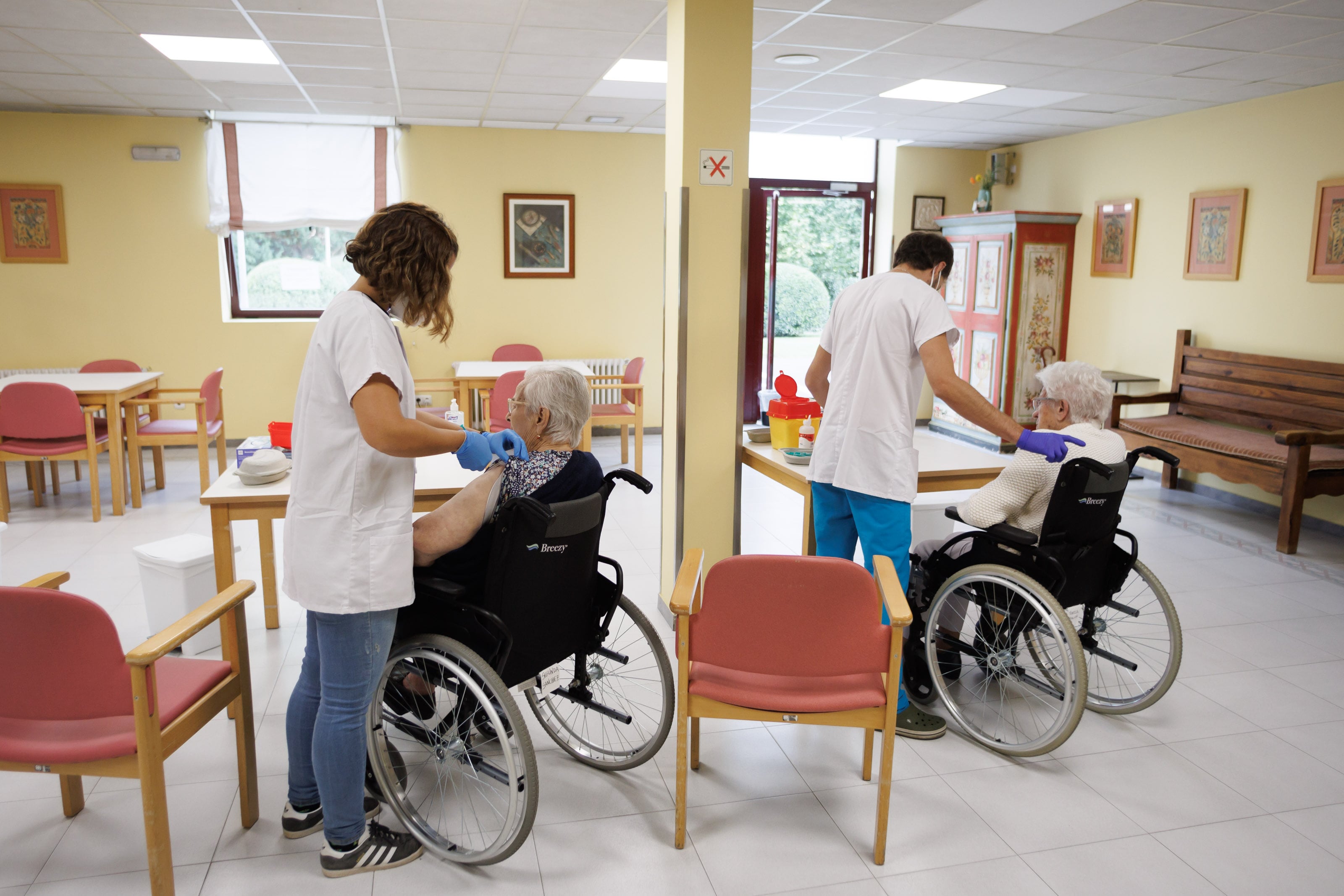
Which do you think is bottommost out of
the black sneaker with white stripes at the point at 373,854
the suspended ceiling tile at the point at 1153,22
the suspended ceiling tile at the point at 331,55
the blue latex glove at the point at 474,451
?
the black sneaker with white stripes at the point at 373,854

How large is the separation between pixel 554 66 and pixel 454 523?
3855mm

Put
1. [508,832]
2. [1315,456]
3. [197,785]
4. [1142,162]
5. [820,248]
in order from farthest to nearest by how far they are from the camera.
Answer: [820,248]
[1142,162]
[1315,456]
[197,785]
[508,832]

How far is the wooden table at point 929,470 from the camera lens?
3186mm

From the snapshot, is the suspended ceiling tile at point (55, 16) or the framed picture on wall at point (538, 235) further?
the framed picture on wall at point (538, 235)

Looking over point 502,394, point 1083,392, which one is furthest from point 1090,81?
point 502,394

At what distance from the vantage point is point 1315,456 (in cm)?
487

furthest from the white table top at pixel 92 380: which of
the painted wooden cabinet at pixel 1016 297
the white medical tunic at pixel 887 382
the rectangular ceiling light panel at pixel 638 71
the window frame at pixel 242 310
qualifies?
the painted wooden cabinet at pixel 1016 297

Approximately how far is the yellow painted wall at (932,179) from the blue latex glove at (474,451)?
650 cm

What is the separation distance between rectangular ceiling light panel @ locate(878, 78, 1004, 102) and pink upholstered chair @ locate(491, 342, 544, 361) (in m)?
3.22

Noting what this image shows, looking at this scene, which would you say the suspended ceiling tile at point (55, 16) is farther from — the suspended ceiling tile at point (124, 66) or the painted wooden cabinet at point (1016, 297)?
the painted wooden cabinet at point (1016, 297)

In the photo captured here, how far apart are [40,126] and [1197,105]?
790 centimetres

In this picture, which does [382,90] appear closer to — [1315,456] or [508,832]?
[508,832]

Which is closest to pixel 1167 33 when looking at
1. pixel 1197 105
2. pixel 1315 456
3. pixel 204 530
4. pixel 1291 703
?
pixel 1197 105

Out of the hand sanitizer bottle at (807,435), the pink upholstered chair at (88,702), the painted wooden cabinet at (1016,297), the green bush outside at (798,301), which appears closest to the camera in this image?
the pink upholstered chair at (88,702)
